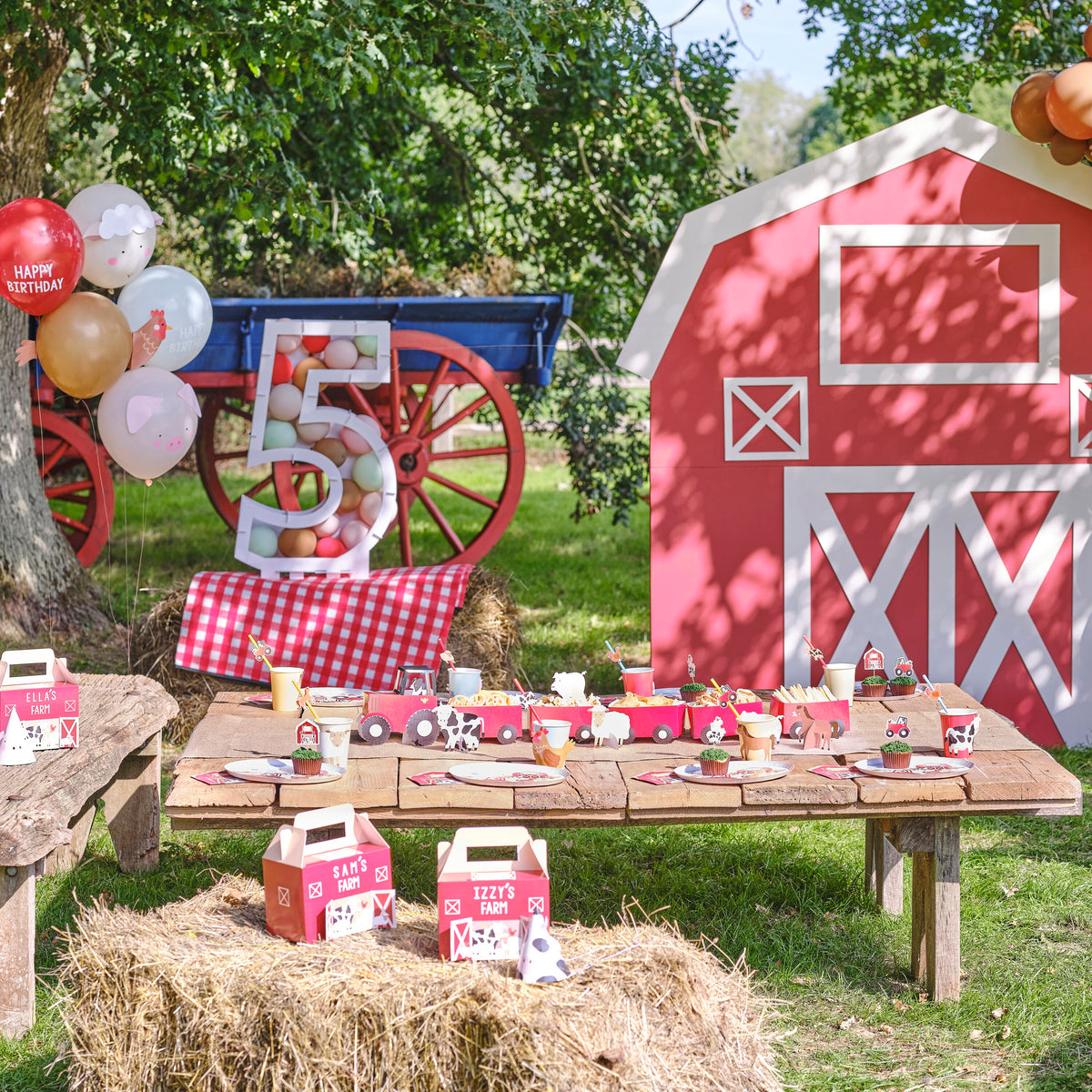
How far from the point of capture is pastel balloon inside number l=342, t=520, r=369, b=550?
21.5 feet

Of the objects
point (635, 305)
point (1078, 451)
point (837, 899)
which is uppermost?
point (635, 305)

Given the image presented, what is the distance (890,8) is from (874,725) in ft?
Result: 25.0

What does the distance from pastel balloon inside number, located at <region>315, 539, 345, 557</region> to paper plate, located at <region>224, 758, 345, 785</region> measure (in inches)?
127

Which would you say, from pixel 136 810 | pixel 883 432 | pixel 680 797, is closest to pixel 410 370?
pixel 883 432

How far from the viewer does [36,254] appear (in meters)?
4.46

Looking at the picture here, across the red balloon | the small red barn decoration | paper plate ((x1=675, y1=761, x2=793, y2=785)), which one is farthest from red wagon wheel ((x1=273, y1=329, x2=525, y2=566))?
paper plate ((x1=675, y1=761, x2=793, y2=785))

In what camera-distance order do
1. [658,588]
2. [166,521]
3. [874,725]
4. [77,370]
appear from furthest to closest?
[166,521]
[658,588]
[77,370]
[874,725]

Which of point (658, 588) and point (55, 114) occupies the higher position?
point (55, 114)

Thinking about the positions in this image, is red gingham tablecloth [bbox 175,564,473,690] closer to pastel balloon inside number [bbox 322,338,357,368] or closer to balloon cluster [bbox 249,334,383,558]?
balloon cluster [bbox 249,334,383,558]

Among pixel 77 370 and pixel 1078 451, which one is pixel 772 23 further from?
pixel 77 370

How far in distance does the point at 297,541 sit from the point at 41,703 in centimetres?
287

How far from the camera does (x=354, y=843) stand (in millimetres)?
2828

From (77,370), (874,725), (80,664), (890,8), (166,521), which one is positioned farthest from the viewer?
(166,521)

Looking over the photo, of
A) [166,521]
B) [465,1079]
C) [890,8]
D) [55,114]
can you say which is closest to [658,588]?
[465,1079]
